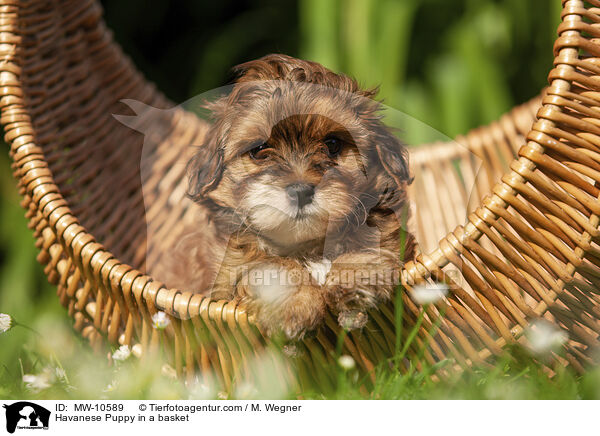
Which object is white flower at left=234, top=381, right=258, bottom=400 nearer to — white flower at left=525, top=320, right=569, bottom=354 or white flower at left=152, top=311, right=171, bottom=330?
white flower at left=152, top=311, right=171, bottom=330

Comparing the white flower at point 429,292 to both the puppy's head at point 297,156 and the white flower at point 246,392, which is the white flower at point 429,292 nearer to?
the puppy's head at point 297,156

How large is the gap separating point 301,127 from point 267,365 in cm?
77

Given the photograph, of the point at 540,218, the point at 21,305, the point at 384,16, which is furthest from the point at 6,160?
the point at 540,218

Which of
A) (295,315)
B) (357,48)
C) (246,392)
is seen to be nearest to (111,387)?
(246,392)

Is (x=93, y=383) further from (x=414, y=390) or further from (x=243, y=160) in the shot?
(x=414, y=390)

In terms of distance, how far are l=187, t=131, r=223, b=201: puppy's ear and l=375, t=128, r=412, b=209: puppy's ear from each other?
565 millimetres

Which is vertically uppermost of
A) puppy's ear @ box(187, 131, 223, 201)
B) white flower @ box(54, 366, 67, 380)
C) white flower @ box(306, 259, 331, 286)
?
puppy's ear @ box(187, 131, 223, 201)

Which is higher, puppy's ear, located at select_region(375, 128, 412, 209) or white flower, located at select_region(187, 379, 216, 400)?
puppy's ear, located at select_region(375, 128, 412, 209)

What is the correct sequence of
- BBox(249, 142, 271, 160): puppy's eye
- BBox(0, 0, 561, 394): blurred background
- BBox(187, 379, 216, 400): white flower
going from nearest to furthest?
BBox(187, 379, 216, 400): white flower < BBox(249, 142, 271, 160): puppy's eye < BBox(0, 0, 561, 394): blurred background

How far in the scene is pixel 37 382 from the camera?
73.6 inches

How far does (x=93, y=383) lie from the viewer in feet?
6.32

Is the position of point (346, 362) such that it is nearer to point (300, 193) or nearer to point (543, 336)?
point (300, 193)
